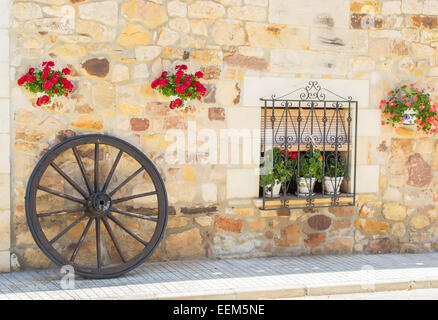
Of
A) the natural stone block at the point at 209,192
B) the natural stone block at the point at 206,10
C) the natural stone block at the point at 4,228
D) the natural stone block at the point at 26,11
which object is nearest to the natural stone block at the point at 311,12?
the natural stone block at the point at 206,10

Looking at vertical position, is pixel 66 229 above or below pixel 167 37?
below

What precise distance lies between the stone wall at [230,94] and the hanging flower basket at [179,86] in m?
0.13

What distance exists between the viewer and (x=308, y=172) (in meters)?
5.86

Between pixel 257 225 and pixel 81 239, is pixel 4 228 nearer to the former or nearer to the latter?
pixel 81 239

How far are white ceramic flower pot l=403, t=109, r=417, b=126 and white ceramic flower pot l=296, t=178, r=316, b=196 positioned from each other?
45.7 inches

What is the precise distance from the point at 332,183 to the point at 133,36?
2469mm

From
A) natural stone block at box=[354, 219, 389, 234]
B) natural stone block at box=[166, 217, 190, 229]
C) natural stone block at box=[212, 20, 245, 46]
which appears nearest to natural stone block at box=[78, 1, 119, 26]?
natural stone block at box=[212, 20, 245, 46]

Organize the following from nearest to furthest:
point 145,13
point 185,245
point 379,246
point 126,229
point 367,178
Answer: point 126,229 < point 145,13 < point 185,245 < point 367,178 < point 379,246

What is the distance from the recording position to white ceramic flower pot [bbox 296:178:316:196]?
5.87 m

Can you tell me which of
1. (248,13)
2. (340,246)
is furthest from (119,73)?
(340,246)

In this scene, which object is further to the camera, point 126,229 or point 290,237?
point 290,237

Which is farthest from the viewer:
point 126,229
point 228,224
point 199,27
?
point 228,224

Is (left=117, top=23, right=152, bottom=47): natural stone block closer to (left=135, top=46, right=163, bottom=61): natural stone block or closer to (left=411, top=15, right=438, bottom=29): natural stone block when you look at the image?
(left=135, top=46, right=163, bottom=61): natural stone block

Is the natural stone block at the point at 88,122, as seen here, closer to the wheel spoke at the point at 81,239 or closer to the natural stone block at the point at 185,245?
the wheel spoke at the point at 81,239
